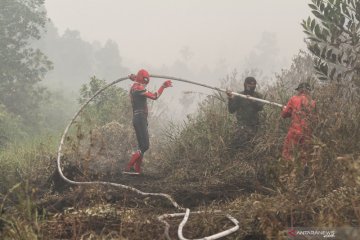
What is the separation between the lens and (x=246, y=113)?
308 inches

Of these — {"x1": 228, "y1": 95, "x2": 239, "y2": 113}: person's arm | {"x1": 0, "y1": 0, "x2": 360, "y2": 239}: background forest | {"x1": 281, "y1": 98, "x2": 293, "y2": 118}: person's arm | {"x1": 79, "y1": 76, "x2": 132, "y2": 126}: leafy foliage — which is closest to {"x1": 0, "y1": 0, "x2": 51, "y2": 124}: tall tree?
{"x1": 79, "y1": 76, "x2": 132, "y2": 126}: leafy foliage

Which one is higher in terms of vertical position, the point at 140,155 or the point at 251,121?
the point at 251,121

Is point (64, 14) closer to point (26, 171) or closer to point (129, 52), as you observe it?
point (129, 52)

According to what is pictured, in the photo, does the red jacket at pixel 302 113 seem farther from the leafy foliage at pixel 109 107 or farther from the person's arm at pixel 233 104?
the leafy foliage at pixel 109 107

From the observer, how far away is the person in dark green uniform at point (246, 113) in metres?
7.72

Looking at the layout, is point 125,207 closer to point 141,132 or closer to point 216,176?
point 216,176

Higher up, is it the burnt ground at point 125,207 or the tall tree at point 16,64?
the tall tree at point 16,64

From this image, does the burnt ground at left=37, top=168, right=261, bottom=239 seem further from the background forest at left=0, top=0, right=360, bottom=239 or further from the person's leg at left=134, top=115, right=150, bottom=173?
the person's leg at left=134, top=115, right=150, bottom=173

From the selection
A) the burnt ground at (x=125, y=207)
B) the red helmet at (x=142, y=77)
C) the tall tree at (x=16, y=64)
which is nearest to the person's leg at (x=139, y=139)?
the burnt ground at (x=125, y=207)

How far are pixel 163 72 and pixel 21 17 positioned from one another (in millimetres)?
70038

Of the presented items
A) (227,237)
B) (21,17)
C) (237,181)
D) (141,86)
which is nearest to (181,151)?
(141,86)

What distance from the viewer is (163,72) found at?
293ft

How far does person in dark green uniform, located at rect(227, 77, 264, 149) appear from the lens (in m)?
7.72

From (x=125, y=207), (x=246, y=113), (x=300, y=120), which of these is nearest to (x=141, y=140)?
(x=246, y=113)
